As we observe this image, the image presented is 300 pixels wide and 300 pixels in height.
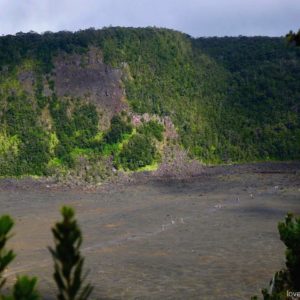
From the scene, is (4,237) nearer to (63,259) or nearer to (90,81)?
(63,259)

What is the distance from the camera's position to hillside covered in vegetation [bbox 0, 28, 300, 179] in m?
58.5

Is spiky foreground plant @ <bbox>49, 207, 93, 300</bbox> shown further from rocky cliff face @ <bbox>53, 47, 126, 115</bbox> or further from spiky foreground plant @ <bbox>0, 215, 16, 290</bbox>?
rocky cliff face @ <bbox>53, 47, 126, 115</bbox>

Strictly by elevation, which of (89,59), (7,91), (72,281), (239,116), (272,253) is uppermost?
(89,59)

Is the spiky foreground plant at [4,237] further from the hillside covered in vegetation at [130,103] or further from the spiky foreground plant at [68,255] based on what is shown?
the hillside covered in vegetation at [130,103]

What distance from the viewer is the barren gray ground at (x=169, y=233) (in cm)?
1781

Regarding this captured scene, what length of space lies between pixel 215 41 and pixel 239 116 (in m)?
24.9

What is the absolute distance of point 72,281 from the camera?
99.8 inches

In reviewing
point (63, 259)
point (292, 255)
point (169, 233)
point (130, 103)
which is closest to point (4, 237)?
point (63, 259)

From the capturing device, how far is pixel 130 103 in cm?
6550

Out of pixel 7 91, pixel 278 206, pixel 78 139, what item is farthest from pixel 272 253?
pixel 7 91

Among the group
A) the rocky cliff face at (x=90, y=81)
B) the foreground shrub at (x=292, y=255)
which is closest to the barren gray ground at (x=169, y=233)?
the foreground shrub at (x=292, y=255)

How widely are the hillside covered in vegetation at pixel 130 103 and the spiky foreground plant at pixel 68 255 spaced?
52.2 metres

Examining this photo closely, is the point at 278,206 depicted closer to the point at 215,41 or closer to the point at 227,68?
the point at 227,68

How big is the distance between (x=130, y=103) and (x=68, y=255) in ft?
208
